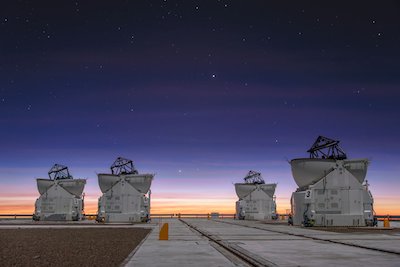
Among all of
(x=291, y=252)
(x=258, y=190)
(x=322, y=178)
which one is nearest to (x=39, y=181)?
(x=258, y=190)

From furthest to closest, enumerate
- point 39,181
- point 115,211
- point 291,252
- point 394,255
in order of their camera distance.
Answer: point 39,181 < point 115,211 < point 291,252 < point 394,255

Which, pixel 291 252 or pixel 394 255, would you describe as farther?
pixel 291 252

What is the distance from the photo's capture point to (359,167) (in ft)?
145

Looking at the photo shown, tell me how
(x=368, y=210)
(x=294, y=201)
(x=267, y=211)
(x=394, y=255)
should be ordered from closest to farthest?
(x=394, y=255) → (x=368, y=210) → (x=294, y=201) → (x=267, y=211)

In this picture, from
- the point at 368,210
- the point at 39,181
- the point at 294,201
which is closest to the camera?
the point at 368,210

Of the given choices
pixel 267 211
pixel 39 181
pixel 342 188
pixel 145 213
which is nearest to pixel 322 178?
pixel 342 188

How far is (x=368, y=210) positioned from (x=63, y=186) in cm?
4304

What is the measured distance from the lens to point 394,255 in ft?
48.8

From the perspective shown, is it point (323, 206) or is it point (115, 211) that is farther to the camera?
point (115, 211)

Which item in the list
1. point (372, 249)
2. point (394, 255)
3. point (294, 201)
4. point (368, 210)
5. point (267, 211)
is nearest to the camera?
point (394, 255)

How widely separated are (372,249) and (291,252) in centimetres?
339

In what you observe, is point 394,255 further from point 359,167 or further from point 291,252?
point 359,167

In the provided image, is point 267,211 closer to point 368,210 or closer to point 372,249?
point 368,210

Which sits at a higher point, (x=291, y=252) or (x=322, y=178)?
(x=322, y=178)
